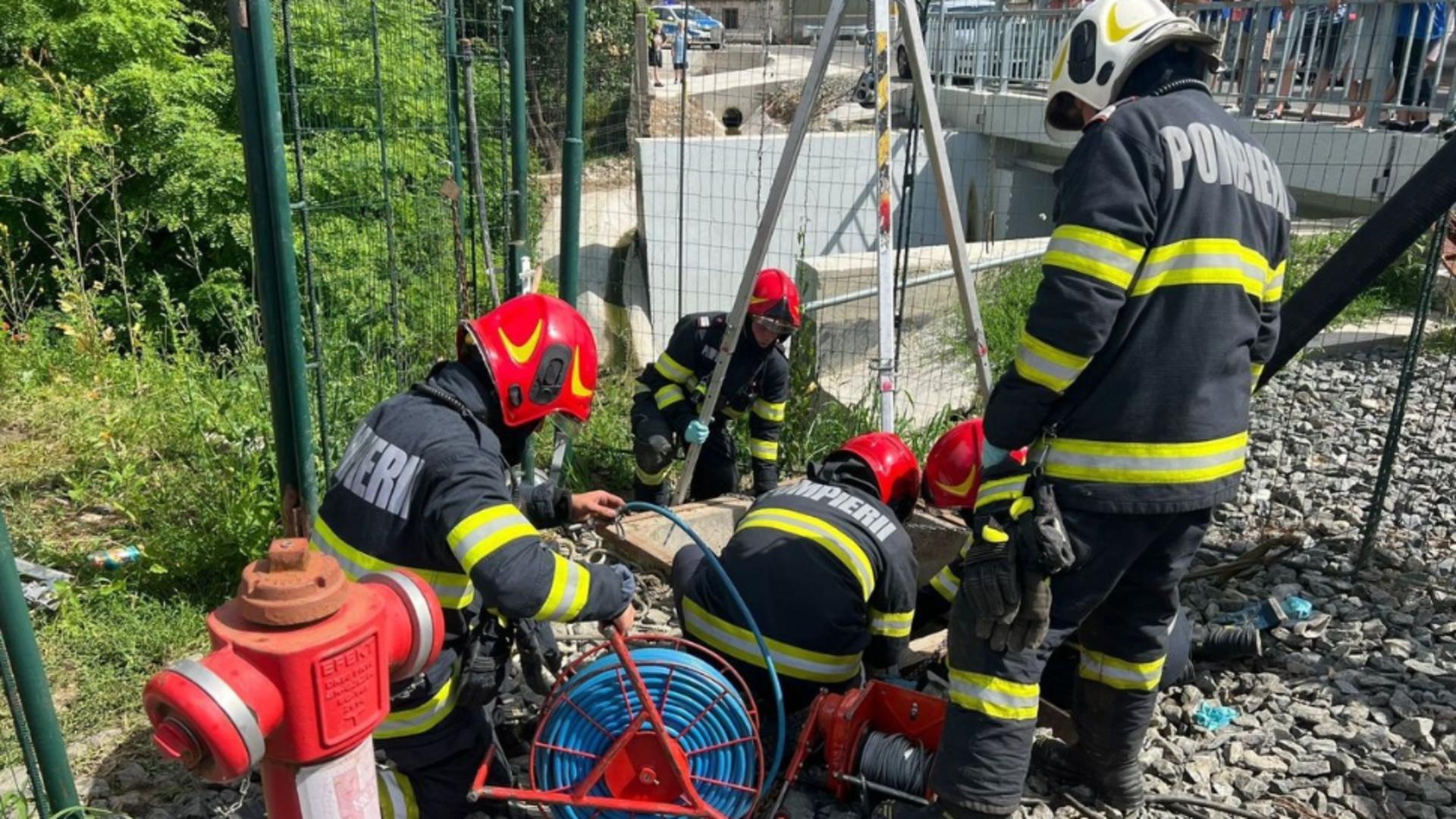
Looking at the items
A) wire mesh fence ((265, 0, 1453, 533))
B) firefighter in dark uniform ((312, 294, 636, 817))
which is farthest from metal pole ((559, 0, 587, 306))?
firefighter in dark uniform ((312, 294, 636, 817))

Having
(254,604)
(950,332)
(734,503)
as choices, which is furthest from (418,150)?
(254,604)

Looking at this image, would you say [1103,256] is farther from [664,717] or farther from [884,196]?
[884,196]

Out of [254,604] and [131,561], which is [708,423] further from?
[254,604]

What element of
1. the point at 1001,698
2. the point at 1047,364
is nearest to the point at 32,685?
the point at 1001,698

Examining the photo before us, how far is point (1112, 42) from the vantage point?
2.62m

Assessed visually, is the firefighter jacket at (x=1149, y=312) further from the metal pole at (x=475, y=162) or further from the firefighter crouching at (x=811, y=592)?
the metal pole at (x=475, y=162)

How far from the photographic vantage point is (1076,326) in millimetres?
2393

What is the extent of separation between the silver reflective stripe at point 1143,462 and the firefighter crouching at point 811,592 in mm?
787

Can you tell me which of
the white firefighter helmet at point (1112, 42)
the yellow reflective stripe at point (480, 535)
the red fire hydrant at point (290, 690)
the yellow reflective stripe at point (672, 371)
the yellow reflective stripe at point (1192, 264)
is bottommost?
the yellow reflective stripe at point (672, 371)

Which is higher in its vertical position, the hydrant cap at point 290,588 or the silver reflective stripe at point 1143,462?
the hydrant cap at point 290,588

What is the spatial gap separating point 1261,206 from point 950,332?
4365 mm

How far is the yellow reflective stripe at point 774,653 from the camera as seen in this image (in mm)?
3191

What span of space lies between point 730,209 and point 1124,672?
26.5 feet

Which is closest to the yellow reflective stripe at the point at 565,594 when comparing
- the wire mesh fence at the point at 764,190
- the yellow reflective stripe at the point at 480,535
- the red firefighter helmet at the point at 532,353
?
the yellow reflective stripe at the point at 480,535
